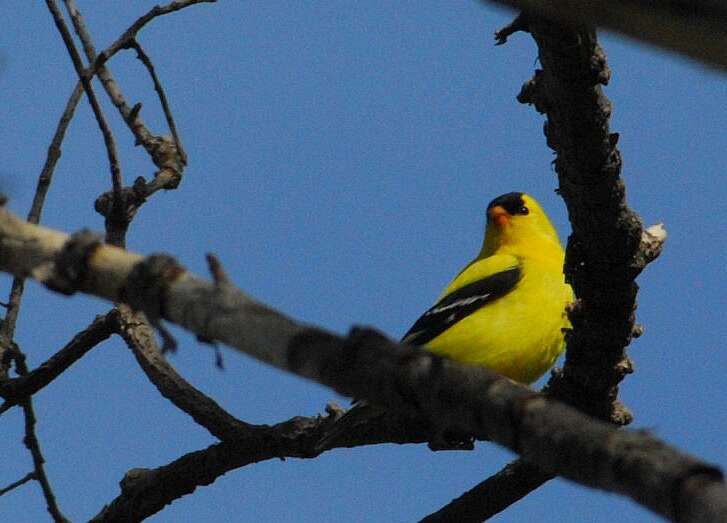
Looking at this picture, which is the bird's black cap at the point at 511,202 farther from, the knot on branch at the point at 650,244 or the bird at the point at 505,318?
the knot on branch at the point at 650,244

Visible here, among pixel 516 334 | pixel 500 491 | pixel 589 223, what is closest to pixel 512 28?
pixel 589 223

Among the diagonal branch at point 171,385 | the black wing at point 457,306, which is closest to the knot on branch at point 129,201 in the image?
the diagonal branch at point 171,385

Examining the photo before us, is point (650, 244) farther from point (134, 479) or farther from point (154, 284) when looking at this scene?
point (154, 284)

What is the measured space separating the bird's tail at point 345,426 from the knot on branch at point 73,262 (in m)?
3.39

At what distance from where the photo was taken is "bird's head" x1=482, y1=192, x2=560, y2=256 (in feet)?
30.9

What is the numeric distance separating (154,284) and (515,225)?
284 inches

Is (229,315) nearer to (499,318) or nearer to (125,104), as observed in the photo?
(125,104)

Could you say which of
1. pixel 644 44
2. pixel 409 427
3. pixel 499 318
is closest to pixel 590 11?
pixel 644 44

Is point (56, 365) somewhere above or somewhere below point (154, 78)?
below

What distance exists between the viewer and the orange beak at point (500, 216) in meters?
9.59

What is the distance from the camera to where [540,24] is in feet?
13.7

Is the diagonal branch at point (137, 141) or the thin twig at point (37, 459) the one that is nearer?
the thin twig at point (37, 459)

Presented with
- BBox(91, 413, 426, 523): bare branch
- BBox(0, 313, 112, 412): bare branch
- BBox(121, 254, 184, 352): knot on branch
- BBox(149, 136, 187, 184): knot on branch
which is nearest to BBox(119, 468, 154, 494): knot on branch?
BBox(91, 413, 426, 523): bare branch

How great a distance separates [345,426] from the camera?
601 centimetres
